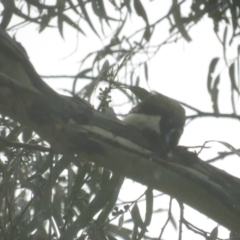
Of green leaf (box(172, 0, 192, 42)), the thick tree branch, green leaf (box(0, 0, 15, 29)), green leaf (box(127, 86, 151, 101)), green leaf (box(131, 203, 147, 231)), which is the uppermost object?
green leaf (box(172, 0, 192, 42))

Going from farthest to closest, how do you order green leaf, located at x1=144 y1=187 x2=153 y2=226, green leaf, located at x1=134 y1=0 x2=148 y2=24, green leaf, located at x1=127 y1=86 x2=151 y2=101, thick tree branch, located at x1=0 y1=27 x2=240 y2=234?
1. green leaf, located at x1=134 y1=0 x2=148 y2=24
2. green leaf, located at x1=127 y1=86 x2=151 y2=101
3. green leaf, located at x1=144 y1=187 x2=153 y2=226
4. thick tree branch, located at x1=0 y1=27 x2=240 y2=234

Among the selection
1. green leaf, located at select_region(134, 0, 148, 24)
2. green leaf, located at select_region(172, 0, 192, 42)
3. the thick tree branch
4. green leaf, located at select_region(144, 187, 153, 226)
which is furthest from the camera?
green leaf, located at select_region(172, 0, 192, 42)

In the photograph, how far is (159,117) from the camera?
1.84 m

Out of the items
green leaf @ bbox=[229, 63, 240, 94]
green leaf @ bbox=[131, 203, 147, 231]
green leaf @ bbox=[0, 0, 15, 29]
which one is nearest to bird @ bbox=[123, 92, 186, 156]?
green leaf @ bbox=[131, 203, 147, 231]

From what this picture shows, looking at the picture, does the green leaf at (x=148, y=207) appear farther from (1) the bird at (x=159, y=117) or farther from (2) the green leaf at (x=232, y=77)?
(2) the green leaf at (x=232, y=77)

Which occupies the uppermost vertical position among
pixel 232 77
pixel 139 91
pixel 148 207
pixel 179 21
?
pixel 179 21

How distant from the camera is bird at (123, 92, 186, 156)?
5.01 feet

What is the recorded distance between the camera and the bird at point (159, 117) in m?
1.53

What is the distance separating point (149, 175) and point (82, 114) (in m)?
0.16

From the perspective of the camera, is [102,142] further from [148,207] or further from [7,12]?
[7,12]

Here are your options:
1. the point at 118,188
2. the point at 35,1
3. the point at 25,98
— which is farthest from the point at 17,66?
the point at 35,1

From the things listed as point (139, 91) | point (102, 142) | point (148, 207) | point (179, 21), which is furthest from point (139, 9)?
point (102, 142)

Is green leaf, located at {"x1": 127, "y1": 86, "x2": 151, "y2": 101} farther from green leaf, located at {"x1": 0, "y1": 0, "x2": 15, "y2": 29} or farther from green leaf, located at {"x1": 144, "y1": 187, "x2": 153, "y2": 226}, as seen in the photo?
green leaf, located at {"x1": 0, "y1": 0, "x2": 15, "y2": 29}

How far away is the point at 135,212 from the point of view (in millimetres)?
1483
